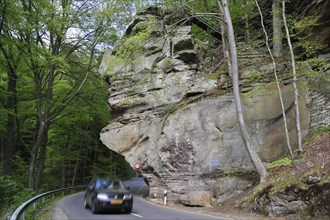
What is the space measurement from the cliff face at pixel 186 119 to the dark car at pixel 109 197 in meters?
5.05

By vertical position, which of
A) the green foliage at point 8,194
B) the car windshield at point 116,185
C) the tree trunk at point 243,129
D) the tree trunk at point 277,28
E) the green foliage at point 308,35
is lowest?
the green foliage at point 8,194

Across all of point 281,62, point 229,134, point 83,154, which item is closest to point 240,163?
point 229,134

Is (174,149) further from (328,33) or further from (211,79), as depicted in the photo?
(328,33)

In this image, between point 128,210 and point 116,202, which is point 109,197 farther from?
point 128,210

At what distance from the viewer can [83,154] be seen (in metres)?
34.8

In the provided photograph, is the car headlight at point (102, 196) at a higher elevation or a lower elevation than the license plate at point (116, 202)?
higher

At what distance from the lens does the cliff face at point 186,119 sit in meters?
15.9

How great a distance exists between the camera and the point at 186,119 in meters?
18.5

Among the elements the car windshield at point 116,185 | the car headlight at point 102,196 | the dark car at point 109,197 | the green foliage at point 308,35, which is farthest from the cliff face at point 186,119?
the car headlight at point 102,196

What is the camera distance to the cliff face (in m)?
15.9

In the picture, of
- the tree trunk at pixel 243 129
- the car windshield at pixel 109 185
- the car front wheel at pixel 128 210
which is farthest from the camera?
the tree trunk at pixel 243 129

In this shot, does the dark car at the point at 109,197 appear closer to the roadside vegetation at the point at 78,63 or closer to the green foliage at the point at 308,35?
the roadside vegetation at the point at 78,63

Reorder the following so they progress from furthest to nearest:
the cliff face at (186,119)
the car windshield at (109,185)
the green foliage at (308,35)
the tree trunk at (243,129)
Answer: the cliff face at (186,119) → the green foliage at (308,35) → the tree trunk at (243,129) → the car windshield at (109,185)

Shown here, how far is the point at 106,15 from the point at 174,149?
10128mm
